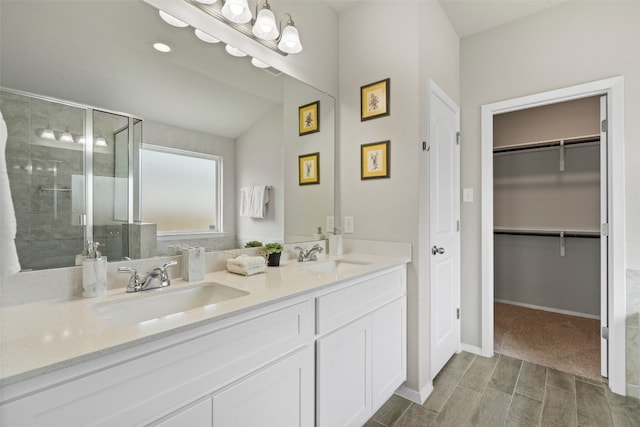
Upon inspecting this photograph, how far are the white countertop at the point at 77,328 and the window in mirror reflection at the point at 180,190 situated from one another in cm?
30

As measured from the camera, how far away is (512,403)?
185cm

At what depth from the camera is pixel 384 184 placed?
6.68ft

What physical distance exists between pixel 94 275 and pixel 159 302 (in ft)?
0.78

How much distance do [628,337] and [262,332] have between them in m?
2.46

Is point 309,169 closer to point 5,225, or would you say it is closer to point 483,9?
point 5,225

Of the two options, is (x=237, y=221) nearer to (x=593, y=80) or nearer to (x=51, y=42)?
(x=51, y=42)

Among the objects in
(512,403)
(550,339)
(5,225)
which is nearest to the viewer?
(5,225)

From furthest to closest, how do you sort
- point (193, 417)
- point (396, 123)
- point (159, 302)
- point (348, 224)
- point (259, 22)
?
point (348, 224)
point (396, 123)
point (259, 22)
point (159, 302)
point (193, 417)

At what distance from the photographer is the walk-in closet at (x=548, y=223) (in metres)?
3.14

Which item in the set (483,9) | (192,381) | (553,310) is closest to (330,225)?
(192,381)

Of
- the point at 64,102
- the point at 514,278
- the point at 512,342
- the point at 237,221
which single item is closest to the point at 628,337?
the point at 512,342

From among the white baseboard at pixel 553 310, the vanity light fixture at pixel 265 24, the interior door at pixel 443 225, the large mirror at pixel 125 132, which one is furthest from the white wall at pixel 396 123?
the white baseboard at pixel 553 310

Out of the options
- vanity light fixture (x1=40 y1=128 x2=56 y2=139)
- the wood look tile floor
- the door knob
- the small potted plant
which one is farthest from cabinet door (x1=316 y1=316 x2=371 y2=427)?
vanity light fixture (x1=40 y1=128 x2=56 y2=139)

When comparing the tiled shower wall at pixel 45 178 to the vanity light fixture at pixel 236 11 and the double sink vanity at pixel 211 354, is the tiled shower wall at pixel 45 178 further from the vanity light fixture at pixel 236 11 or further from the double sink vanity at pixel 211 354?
the vanity light fixture at pixel 236 11
